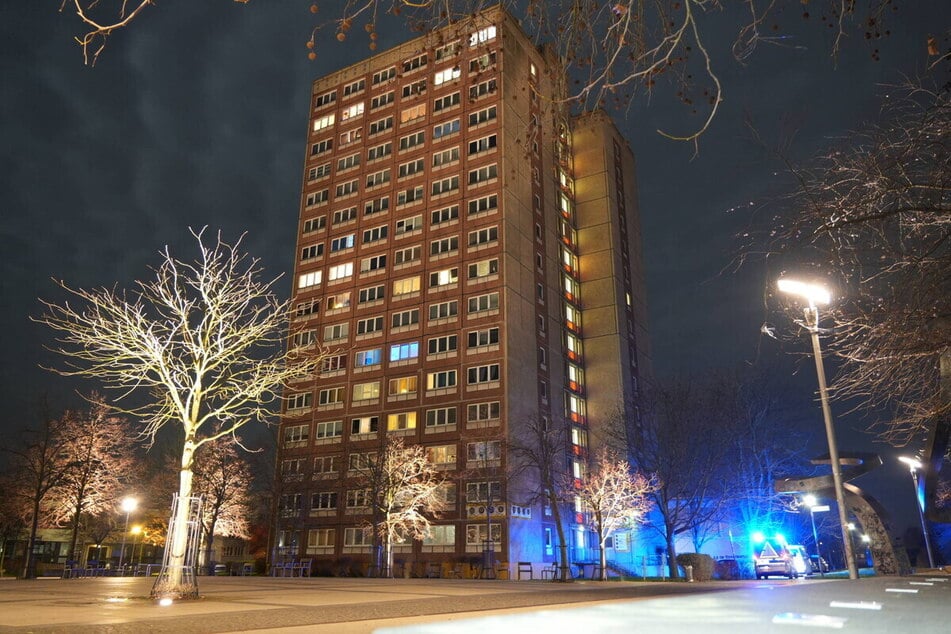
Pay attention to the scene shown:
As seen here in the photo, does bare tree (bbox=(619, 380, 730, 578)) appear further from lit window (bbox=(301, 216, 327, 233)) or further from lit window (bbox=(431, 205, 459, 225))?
lit window (bbox=(301, 216, 327, 233))

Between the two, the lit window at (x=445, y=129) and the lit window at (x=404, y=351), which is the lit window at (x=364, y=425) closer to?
the lit window at (x=404, y=351)

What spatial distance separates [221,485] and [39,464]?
15.8 metres

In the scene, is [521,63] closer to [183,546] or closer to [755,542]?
[755,542]

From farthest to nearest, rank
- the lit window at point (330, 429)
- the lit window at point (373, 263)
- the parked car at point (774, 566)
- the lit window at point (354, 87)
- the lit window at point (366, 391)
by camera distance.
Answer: the lit window at point (354, 87) < the lit window at point (373, 263) < the lit window at point (330, 429) < the lit window at point (366, 391) < the parked car at point (774, 566)

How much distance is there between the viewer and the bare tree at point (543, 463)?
47688mm

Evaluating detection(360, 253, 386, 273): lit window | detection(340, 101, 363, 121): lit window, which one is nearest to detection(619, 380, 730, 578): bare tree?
detection(360, 253, 386, 273): lit window

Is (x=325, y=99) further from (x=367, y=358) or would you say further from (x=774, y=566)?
(x=774, y=566)

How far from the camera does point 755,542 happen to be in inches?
1939

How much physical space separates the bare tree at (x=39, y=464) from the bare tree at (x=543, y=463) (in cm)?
2852

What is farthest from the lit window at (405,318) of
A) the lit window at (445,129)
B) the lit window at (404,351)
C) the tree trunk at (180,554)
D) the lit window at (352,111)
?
the tree trunk at (180,554)

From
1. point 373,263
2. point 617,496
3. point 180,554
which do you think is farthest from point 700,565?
point 373,263

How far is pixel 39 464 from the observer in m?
45.1

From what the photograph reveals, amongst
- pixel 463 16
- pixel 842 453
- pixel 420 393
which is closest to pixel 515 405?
pixel 420 393

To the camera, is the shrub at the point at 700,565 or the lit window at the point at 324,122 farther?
the lit window at the point at 324,122
